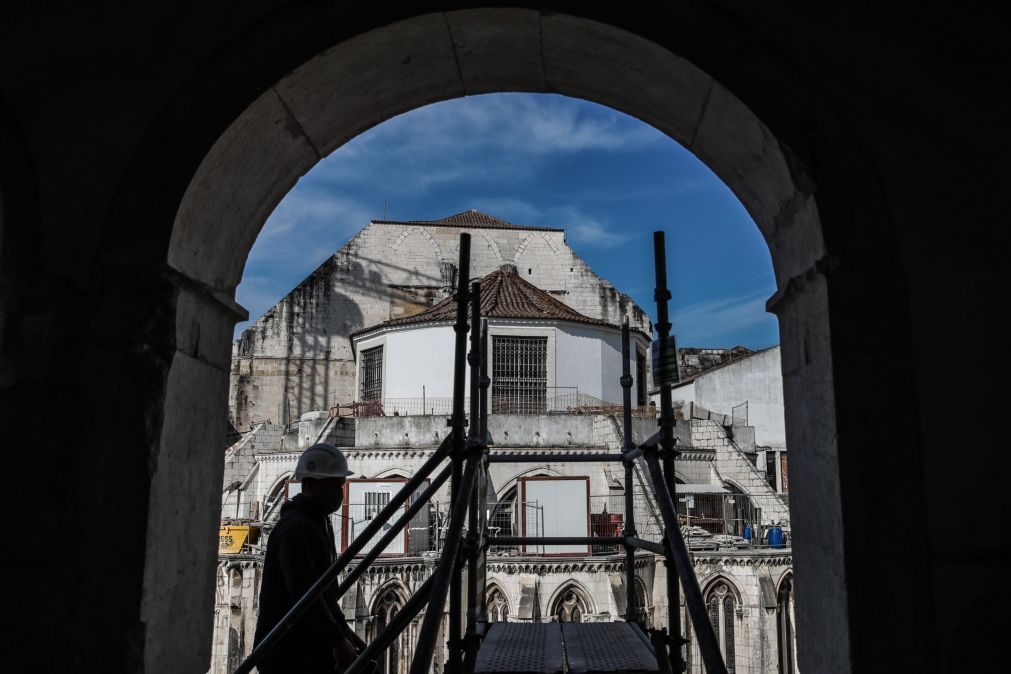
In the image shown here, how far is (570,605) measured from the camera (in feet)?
74.4

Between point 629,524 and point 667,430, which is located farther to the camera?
point 629,524

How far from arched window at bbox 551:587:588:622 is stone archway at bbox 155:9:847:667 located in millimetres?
20800

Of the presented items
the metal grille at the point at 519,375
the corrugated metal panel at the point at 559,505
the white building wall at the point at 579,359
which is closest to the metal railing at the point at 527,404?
the metal grille at the point at 519,375

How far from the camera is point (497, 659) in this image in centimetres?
353

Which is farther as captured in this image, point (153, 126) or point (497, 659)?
point (497, 659)

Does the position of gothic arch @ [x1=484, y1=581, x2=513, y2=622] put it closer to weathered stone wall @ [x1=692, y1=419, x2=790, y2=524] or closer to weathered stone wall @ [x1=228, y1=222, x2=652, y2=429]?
weathered stone wall @ [x1=692, y1=419, x2=790, y2=524]

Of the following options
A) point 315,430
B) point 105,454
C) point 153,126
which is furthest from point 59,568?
point 315,430

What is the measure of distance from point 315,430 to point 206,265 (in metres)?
23.9

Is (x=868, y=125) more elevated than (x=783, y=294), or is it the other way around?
(x=868, y=125)

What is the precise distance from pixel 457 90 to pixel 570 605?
2126 cm

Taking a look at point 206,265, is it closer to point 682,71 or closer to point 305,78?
point 305,78

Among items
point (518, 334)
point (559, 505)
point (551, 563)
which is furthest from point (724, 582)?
point (518, 334)

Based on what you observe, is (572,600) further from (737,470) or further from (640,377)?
(640,377)

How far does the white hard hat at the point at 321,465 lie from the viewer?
3434 mm
